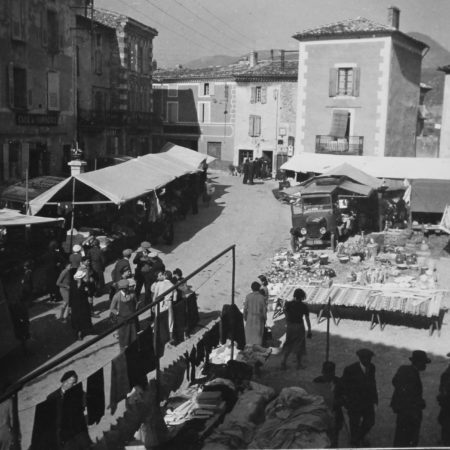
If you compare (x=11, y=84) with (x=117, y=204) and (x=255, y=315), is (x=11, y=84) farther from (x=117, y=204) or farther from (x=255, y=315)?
(x=255, y=315)

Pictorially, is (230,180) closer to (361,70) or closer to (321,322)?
(361,70)

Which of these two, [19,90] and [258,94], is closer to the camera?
[19,90]

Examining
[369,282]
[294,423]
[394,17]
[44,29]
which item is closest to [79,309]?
[294,423]

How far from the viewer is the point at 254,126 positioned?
44.1 metres

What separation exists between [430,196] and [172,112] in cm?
2865

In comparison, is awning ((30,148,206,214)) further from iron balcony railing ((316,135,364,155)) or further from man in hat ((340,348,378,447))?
man in hat ((340,348,378,447))

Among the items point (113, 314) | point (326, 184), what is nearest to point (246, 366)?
point (113, 314)

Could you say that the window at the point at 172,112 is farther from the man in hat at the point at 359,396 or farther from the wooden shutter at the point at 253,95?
the man in hat at the point at 359,396

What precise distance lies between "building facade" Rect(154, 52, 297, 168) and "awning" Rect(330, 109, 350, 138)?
940cm

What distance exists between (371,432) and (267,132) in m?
36.1

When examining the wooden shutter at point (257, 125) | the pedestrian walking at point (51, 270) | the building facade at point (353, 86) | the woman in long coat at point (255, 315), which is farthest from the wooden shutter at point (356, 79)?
the woman in long coat at point (255, 315)

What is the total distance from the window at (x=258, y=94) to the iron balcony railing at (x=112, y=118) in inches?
284

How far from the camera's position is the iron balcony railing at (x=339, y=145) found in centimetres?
3130

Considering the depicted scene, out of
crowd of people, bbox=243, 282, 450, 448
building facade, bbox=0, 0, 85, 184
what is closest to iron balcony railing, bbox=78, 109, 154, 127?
building facade, bbox=0, 0, 85, 184
